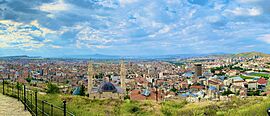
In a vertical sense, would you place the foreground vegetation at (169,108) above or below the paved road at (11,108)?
below

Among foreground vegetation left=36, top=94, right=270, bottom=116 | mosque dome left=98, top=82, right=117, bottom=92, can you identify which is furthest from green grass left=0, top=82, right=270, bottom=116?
mosque dome left=98, top=82, right=117, bottom=92

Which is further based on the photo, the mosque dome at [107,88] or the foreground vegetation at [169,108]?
the mosque dome at [107,88]

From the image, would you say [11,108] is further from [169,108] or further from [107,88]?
[107,88]

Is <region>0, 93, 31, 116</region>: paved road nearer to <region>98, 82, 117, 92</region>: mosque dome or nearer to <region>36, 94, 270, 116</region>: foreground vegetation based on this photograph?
<region>36, 94, 270, 116</region>: foreground vegetation

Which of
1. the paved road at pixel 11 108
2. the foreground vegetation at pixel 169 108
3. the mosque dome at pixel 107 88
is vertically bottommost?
the mosque dome at pixel 107 88

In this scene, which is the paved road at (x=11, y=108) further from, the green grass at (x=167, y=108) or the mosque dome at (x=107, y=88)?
the mosque dome at (x=107, y=88)

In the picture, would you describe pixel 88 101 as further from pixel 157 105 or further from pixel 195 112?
pixel 195 112

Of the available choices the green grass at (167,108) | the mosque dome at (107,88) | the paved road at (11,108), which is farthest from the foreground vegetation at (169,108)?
the mosque dome at (107,88)
